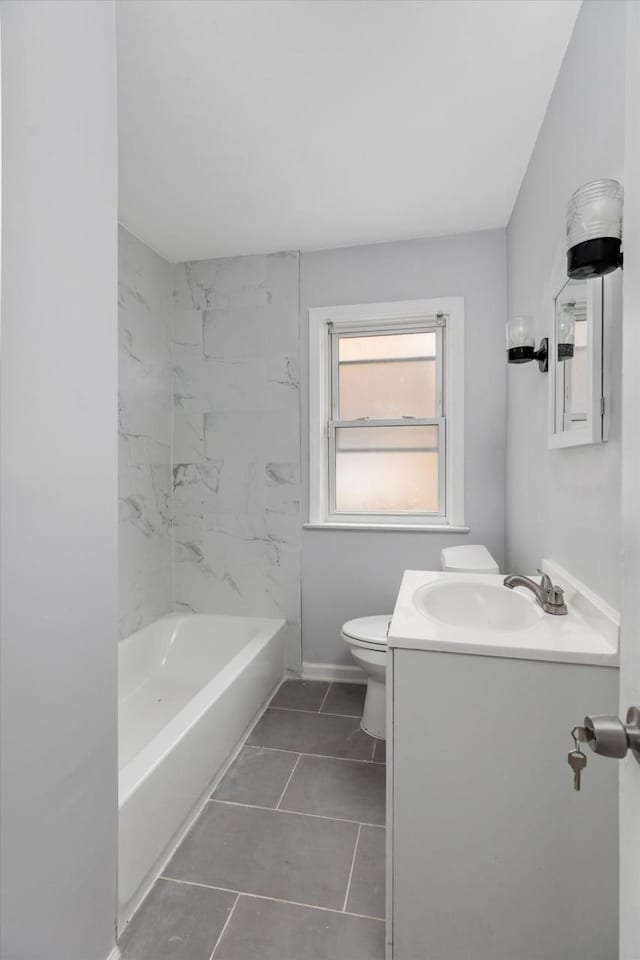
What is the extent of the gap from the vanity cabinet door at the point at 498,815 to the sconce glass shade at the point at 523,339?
1114mm

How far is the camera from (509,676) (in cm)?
112

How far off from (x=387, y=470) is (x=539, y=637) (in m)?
1.80

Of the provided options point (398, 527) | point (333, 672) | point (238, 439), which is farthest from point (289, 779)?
point (238, 439)

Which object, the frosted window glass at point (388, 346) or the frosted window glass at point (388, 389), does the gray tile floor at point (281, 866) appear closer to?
the frosted window glass at point (388, 389)

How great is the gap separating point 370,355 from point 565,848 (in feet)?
7.91

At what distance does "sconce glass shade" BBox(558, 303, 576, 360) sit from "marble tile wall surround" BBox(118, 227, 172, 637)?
2.01 m

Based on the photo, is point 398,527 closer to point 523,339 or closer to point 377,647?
point 377,647

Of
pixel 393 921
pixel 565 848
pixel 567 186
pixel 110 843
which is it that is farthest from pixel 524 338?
pixel 110 843

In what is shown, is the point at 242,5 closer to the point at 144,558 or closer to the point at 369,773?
the point at 144,558

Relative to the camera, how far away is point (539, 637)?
1166 millimetres

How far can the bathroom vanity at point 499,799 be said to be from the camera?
1.07 metres

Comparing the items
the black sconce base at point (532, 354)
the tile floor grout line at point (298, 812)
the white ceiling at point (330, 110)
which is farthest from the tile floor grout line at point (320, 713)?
the white ceiling at point (330, 110)

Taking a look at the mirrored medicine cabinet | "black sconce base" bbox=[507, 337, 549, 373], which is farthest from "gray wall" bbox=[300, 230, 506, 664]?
the mirrored medicine cabinet

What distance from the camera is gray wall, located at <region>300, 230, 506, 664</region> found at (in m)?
2.66
